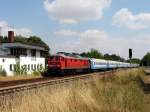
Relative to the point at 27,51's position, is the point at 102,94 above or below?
below

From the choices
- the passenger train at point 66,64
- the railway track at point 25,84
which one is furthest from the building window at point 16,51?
the railway track at point 25,84

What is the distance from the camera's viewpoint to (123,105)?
17.9 metres

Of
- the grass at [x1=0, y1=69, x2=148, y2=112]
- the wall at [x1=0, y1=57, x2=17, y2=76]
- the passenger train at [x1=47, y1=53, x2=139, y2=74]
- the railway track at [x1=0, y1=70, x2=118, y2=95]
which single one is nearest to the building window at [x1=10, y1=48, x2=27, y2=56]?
the wall at [x1=0, y1=57, x2=17, y2=76]

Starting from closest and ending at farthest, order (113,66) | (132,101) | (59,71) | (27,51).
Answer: (132,101) < (59,71) < (27,51) < (113,66)

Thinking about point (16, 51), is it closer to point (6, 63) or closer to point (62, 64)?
point (6, 63)

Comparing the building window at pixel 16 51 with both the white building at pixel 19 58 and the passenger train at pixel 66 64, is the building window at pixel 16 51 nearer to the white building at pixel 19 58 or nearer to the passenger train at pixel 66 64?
the white building at pixel 19 58

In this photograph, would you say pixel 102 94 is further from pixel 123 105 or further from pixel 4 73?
pixel 4 73

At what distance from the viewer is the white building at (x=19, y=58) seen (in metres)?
56.2

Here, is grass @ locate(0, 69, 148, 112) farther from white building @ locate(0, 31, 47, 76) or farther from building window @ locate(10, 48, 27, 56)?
building window @ locate(10, 48, 27, 56)

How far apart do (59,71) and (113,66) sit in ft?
141

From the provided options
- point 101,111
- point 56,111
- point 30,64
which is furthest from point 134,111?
point 30,64

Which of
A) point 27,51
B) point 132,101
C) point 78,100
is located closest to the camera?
point 78,100

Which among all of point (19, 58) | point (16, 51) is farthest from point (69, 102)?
point (16, 51)

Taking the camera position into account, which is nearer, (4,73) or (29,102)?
(29,102)
